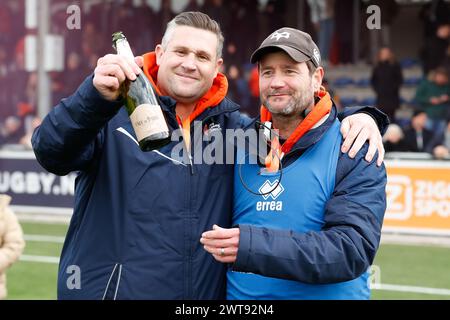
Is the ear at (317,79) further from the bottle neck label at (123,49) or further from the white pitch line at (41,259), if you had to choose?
the white pitch line at (41,259)

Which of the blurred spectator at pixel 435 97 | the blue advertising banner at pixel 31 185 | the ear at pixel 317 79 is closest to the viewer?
the ear at pixel 317 79

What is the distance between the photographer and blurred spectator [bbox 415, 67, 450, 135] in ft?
48.2

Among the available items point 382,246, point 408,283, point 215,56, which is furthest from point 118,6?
point 215,56

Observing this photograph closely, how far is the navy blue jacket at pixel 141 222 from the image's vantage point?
11.6ft

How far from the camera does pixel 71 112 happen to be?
3.24m

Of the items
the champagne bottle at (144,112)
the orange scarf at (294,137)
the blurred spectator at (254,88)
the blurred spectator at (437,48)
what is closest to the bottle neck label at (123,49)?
the champagne bottle at (144,112)

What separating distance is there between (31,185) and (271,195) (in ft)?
35.6

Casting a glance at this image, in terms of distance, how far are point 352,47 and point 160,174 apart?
50.1 feet

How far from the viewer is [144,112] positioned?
317 centimetres

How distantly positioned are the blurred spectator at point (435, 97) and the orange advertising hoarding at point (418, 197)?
298cm

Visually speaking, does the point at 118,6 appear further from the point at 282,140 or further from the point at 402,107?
the point at 282,140

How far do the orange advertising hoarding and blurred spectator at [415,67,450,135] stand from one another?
298 cm

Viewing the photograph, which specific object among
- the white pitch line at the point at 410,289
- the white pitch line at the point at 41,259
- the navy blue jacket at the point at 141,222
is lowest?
the white pitch line at the point at 410,289

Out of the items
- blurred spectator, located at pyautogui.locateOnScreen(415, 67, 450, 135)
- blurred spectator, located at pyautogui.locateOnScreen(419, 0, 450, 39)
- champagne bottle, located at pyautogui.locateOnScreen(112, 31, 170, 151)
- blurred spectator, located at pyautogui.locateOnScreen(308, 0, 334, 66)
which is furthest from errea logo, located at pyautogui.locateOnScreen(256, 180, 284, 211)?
blurred spectator, located at pyautogui.locateOnScreen(308, 0, 334, 66)
